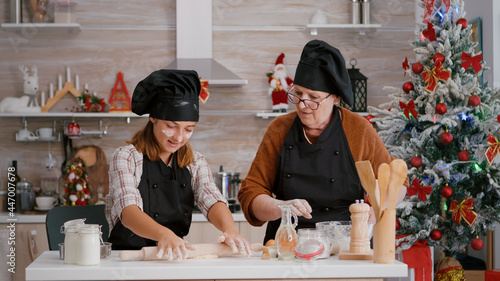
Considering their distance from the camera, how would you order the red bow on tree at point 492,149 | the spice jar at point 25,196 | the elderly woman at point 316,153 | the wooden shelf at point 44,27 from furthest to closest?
the wooden shelf at point 44,27 → the spice jar at point 25,196 → the red bow on tree at point 492,149 → the elderly woman at point 316,153

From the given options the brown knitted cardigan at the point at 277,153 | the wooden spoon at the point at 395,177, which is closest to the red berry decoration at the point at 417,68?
the brown knitted cardigan at the point at 277,153

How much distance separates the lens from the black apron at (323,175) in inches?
76.4

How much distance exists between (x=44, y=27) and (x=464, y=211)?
255 centimetres

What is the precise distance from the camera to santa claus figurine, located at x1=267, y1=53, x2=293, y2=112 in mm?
3871

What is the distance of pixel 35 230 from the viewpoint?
346 centimetres

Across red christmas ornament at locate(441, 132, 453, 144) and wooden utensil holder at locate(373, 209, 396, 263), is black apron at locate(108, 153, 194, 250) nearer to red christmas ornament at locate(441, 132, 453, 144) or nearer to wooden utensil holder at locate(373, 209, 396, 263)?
wooden utensil holder at locate(373, 209, 396, 263)

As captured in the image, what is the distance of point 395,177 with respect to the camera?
150 cm

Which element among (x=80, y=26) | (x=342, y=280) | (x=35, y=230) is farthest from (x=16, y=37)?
(x=342, y=280)

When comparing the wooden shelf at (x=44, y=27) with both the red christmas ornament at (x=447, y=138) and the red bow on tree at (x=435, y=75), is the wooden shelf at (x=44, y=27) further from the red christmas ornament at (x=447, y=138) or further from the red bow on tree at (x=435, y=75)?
the red christmas ornament at (x=447, y=138)

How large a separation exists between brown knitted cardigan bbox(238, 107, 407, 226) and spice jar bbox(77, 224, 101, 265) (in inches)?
22.8

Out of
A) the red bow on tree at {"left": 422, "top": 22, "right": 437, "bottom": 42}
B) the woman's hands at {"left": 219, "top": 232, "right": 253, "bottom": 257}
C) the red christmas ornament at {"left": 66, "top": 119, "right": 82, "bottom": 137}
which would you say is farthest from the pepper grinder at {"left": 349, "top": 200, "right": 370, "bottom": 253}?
the red christmas ornament at {"left": 66, "top": 119, "right": 82, "bottom": 137}

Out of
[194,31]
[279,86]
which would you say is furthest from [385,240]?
[194,31]

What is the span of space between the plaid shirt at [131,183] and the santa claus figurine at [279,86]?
76.1 inches

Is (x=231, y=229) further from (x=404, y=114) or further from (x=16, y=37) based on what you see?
(x=16, y=37)
